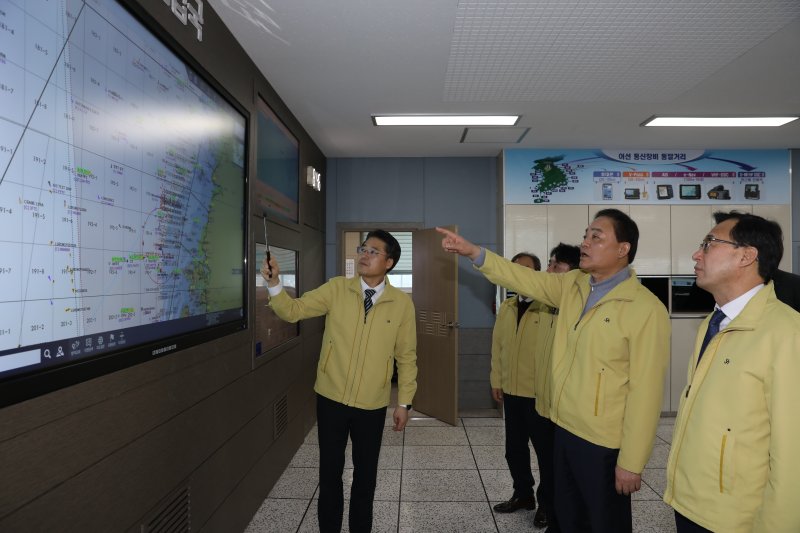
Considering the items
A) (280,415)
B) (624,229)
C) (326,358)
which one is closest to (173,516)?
(326,358)

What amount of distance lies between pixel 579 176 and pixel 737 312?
4005 mm

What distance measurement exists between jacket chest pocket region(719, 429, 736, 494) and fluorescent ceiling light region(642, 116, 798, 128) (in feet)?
11.6

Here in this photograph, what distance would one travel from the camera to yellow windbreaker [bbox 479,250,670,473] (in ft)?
5.76

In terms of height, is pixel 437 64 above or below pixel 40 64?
above

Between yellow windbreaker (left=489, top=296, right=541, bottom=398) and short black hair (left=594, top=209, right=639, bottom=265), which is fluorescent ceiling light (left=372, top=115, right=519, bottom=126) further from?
short black hair (left=594, top=209, right=639, bottom=265)

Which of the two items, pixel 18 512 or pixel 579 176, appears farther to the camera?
pixel 579 176

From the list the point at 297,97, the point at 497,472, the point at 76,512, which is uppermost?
the point at 297,97

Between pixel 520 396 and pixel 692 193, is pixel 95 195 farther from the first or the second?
pixel 692 193

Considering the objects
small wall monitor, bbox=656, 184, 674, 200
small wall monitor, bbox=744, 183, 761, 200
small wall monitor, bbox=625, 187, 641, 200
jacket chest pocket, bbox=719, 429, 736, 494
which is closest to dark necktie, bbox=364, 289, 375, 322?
jacket chest pocket, bbox=719, 429, 736, 494

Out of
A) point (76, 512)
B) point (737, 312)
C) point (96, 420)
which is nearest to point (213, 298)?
point (96, 420)

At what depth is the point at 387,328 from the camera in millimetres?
2379

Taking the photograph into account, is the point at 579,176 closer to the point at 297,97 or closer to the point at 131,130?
the point at 297,97

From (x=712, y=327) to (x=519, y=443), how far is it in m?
1.64

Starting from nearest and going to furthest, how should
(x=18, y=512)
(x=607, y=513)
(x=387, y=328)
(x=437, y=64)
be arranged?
(x=18, y=512), (x=607, y=513), (x=387, y=328), (x=437, y=64)
